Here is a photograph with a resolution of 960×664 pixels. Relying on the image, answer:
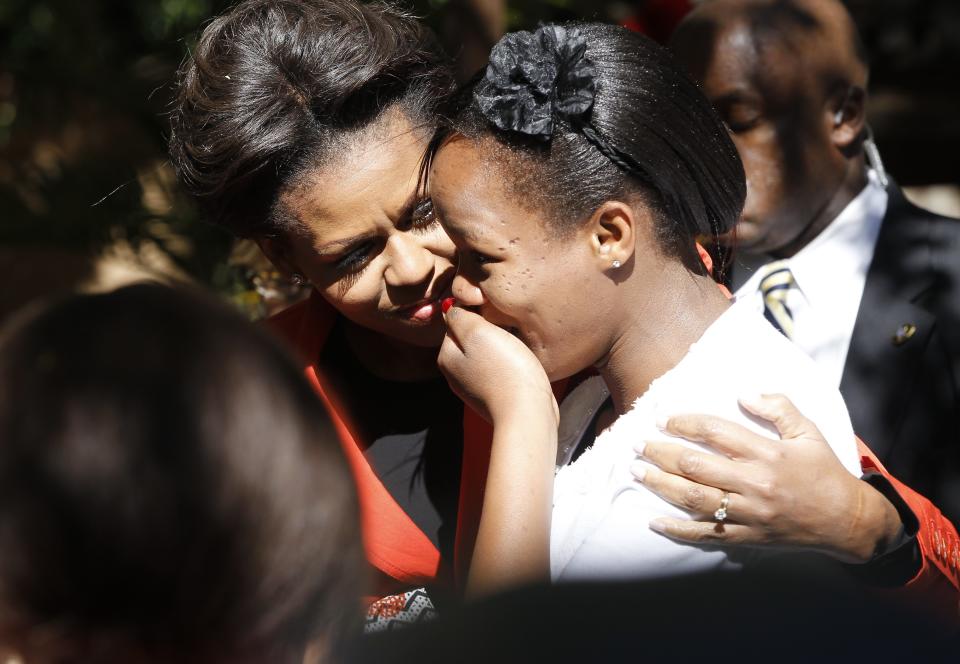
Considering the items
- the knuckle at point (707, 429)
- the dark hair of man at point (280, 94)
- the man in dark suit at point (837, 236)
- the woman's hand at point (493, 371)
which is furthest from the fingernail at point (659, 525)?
the man in dark suit at point (837, 236)

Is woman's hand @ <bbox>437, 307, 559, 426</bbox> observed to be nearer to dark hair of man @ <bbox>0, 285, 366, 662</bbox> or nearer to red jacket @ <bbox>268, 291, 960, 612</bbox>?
red jacket @ <bbox>268, 291, 960, 612</bbox>

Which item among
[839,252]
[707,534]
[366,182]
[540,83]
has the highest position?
[540,83]

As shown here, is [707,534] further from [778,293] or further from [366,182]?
[778,293]

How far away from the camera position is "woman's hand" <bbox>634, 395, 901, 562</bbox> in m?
1.83

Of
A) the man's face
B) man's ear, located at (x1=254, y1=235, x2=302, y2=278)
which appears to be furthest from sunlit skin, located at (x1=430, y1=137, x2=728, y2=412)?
the man's face

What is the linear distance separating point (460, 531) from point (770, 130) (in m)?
1.62

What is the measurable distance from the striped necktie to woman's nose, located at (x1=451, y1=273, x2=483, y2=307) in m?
1.15

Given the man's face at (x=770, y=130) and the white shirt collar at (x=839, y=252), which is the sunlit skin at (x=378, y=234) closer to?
the white shirt collar at (x=839, y=252)

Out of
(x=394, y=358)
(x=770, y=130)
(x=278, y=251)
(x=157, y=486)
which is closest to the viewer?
(x=157, y=486)

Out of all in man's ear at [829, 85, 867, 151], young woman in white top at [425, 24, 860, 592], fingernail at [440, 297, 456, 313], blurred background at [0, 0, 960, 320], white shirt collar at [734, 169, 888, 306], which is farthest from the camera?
blurred background at [0, 0, 960, 320]

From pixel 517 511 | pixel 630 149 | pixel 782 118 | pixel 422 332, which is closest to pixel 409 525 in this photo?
pixel 422 332

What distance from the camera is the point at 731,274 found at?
3.19 meters

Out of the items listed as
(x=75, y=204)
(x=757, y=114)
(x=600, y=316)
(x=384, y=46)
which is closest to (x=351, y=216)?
(x=384, y=46)

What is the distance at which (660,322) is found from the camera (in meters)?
2.05
